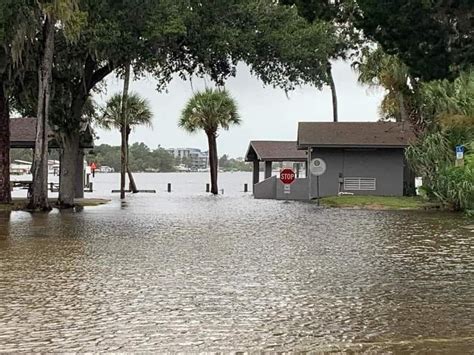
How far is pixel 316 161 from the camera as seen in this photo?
30.0 meters

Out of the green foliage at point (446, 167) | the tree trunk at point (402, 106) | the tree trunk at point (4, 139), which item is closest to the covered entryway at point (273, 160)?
the tree trunk at point (402, 106)

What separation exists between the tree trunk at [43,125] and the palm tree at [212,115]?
21924 millimetres

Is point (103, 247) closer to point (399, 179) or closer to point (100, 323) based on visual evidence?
point (100, 323)

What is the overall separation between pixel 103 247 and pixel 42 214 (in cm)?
1004

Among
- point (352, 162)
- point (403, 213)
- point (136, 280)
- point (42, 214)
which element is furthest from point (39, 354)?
point (352, 162)

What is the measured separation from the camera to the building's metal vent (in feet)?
109

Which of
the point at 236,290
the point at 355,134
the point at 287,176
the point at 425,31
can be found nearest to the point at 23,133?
the point at 287,176

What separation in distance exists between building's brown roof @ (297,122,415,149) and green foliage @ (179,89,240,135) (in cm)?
1006

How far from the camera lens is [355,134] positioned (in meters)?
33.8

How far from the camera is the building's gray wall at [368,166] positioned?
109 feet

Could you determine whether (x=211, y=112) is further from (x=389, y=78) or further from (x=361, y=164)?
(x=389, y=78)

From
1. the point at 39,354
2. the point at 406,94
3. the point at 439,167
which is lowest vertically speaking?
the point at 39,354

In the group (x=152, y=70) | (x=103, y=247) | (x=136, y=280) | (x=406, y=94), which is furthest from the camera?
(x=406, y=94)

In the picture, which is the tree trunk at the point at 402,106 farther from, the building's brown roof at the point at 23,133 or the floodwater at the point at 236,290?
the building's brown roof at the point at 23,133
